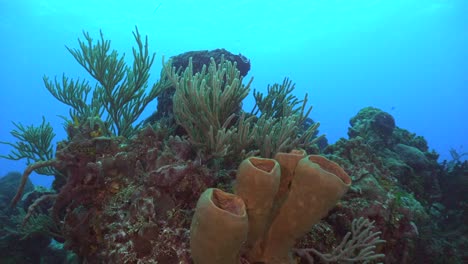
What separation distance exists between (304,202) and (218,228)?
2.47ft

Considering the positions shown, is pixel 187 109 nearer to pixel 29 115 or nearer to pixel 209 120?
pixel 209 120

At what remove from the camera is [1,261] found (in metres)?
5.65

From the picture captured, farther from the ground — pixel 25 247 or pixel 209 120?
pixel 209 120

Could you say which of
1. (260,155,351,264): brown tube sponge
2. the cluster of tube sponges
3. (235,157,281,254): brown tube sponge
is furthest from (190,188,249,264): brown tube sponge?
(260,155,351,264): brown tube sponge

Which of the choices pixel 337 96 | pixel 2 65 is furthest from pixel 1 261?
pixel 337 96

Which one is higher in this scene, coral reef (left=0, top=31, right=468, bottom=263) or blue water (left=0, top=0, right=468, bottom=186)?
blue water (left=0, top=0, right=468, bottom=186)

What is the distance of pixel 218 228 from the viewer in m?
1.80

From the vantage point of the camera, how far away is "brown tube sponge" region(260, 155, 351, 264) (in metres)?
2.12

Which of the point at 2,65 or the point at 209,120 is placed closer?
the point at 209,120

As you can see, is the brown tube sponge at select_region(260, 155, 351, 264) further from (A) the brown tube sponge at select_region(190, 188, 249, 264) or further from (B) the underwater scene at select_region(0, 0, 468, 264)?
(A) the brown tube sponge at select_region(190, 188, 249, 264)

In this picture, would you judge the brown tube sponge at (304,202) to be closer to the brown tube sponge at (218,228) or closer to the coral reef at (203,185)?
the coral reef at (203,185)

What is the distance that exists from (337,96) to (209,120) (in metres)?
163

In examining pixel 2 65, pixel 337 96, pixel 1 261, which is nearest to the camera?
pixel 1 261

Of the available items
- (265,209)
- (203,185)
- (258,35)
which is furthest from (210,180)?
(258,35)
